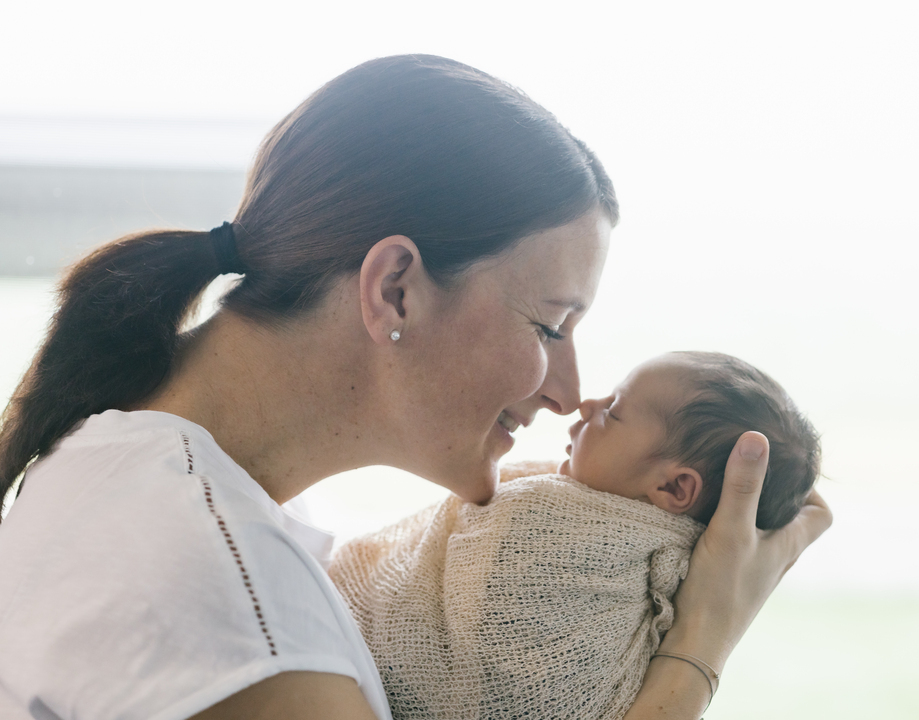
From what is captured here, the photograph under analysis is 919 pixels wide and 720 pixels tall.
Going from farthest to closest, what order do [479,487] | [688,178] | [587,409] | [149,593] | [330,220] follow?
[688,178] < [587,409] < [479,487] < [330,220] < [149,593]

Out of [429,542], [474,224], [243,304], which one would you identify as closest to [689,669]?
[429,542]

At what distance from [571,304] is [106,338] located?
2.07 feet

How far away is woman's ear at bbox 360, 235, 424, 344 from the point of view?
917mm

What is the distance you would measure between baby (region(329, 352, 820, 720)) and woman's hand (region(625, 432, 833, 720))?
0.09ft

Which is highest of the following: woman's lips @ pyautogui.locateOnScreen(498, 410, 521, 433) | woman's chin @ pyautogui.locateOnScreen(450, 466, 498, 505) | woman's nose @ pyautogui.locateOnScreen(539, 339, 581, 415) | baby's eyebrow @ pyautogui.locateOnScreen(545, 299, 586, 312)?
baby's eyebrow @ pyautogui.locateOnScreen(545, 299, 586, 312)

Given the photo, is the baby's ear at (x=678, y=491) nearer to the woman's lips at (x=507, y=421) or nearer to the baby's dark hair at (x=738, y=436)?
the baby's dark hair at (x=738, y=436)

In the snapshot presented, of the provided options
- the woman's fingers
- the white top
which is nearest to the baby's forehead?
the woman's fingers

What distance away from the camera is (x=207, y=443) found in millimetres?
845

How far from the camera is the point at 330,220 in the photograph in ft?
3.05

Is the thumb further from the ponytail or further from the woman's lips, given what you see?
the ponytail

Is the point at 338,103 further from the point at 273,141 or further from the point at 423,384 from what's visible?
the point at 423,384

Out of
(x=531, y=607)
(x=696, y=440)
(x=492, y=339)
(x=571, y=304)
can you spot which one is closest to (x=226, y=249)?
(x=492, y=339)

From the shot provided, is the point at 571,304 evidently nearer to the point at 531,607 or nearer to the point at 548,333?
the point at 548,333

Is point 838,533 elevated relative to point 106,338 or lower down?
lower down
